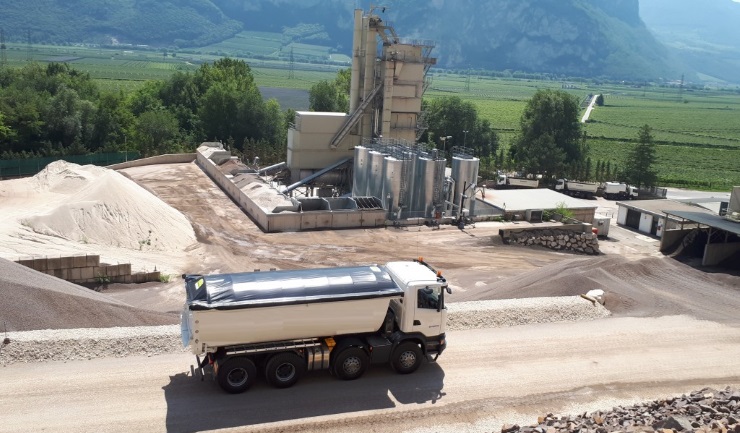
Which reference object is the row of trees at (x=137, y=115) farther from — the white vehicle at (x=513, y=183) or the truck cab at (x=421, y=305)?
the truck cab at (x=421, y=305)

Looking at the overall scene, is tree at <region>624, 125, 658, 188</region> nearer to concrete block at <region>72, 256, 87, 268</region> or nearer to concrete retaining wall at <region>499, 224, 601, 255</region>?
concrete retaining wall at <region>499, 224, 601, 255</region>

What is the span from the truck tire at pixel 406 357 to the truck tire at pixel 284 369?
7.72ft

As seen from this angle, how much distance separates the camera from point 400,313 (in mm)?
16266

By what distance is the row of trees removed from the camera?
5694 centimetres

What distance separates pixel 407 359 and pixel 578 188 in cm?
4333

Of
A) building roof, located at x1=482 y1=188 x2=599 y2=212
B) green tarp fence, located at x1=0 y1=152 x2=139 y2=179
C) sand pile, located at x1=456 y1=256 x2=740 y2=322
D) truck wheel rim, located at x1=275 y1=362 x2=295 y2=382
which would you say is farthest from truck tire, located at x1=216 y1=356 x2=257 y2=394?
green tarp fence, located at x1=0 y1=152 x2=139 y2=179

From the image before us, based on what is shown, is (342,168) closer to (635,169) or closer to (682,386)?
(635,169)

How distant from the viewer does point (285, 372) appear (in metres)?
15.4

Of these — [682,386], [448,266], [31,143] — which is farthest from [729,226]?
[31,143]

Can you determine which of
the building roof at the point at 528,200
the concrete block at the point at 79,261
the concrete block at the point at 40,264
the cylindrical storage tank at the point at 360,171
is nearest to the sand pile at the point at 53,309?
the concrete block at the point at 40,264

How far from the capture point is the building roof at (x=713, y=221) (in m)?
31.2

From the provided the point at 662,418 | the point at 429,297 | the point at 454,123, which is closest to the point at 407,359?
the point at 429,297

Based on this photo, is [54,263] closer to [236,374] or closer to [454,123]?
[236,374]

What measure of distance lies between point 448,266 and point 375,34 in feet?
70.4
